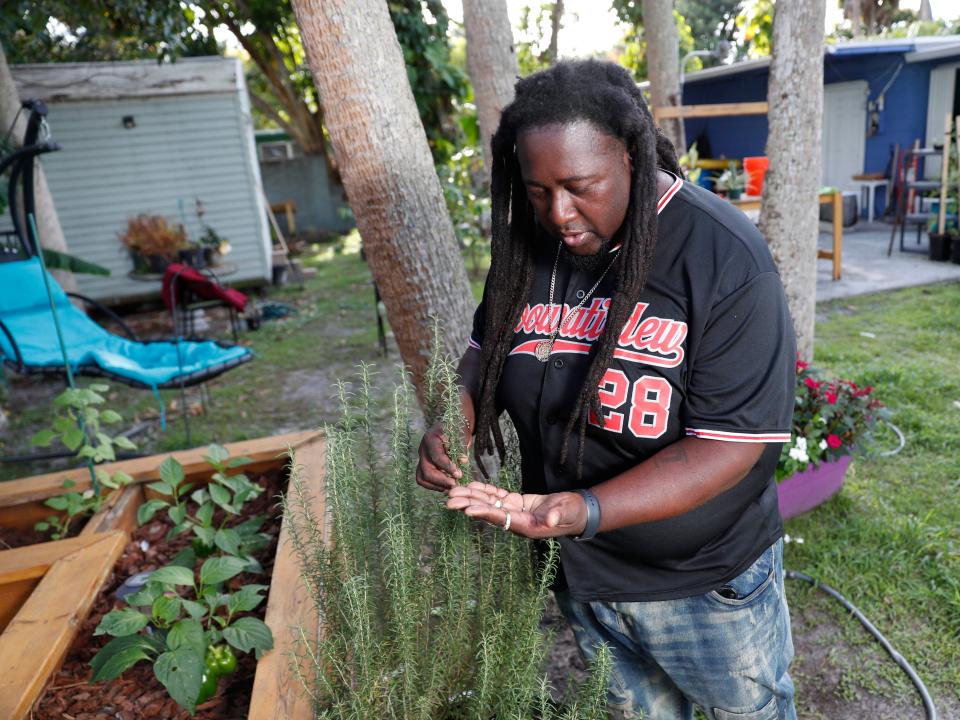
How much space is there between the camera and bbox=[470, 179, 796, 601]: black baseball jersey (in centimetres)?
132

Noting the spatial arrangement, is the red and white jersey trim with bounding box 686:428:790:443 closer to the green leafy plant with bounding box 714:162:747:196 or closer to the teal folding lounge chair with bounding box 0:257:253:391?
the teal folding lounge chair with bounding box 0:257:253:391

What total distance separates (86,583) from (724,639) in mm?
1981

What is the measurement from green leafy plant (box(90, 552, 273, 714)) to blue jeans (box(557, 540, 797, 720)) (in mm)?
Result: 1025

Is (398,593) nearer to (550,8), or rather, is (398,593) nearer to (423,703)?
(423,703)

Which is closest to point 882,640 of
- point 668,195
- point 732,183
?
point 668,195

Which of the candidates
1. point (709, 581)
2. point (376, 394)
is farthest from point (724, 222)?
point (376, 394)

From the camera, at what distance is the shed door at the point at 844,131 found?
1388cm

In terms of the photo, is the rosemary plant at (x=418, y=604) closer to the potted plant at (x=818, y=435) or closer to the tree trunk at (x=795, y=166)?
the potted plant at (x=818, y=435)

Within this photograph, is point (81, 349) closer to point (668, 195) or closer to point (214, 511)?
point (214, 511)

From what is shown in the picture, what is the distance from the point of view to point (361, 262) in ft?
44.4

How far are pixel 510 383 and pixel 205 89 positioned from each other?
34.4ft

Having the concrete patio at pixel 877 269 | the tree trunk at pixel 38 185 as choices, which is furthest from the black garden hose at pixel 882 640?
the tree trunk at pixel 38 185

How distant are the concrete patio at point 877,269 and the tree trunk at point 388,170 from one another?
631cm

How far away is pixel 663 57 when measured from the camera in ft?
23.2
